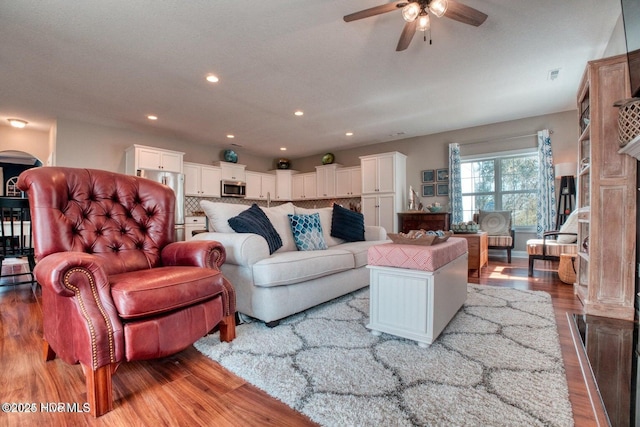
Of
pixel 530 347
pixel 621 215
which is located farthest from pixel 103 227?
pixel 621 215

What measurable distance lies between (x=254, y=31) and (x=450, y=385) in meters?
2.99

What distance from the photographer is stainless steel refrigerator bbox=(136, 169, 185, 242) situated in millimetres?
5113

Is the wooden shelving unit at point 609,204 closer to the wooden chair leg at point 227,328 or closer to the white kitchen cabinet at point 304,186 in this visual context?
the wooden chair leg at point 227,328

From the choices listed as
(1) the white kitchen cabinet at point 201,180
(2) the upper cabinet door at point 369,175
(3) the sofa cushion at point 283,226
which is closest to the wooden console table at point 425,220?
(2) the upper cabinet door at point 369,175

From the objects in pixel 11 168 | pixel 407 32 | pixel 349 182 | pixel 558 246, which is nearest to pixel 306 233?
pixel 407 32

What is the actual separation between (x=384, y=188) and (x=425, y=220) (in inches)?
42.3

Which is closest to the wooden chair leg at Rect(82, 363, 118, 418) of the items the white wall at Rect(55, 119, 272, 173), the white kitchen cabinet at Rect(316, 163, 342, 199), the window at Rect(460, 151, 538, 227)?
the white wall at Rect(55, 119, 272, 173)

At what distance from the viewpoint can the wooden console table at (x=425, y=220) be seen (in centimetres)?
532

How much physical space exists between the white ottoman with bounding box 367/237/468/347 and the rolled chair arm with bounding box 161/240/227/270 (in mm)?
985

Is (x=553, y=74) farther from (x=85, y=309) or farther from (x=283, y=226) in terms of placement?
(x=85, y=309)

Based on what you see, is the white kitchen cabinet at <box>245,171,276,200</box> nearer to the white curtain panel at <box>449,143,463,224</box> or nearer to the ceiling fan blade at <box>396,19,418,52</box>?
the white curtain panel at <box>449,143,463,224</box>

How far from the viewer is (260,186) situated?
24.8ft

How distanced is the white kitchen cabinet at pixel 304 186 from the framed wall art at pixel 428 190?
275 centimetres

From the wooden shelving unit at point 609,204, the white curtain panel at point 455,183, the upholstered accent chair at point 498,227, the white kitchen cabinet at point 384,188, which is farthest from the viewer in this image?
the white kitchen cabinet at point 384,188
